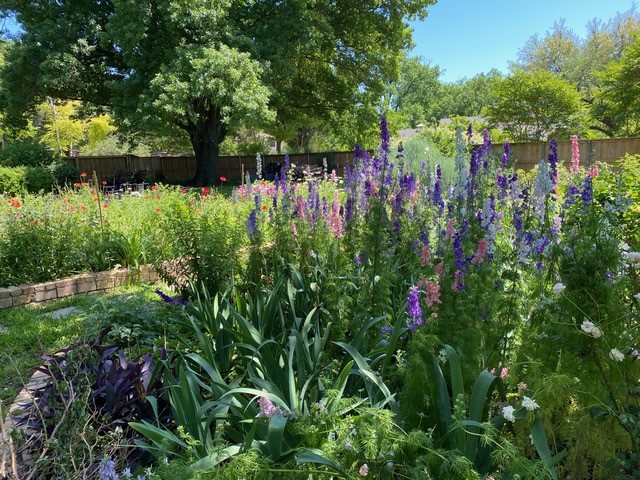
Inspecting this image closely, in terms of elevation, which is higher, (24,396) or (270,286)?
(270,286)

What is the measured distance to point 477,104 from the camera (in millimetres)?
58406

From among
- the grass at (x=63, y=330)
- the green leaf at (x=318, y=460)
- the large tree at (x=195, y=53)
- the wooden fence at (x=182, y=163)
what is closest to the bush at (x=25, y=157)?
the large tree at (x=195, y=53)

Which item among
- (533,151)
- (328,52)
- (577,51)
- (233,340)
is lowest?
(233,340)

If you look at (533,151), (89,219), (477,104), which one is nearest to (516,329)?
(89,219)

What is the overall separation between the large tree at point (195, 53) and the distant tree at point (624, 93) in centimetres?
869

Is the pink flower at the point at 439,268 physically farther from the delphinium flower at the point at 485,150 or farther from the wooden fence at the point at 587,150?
the wooden fence at the point at 587,150

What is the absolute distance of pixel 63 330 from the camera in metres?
3.88

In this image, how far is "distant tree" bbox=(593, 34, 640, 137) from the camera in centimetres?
1816

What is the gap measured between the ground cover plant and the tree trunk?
54.9ft

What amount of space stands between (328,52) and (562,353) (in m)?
19.3

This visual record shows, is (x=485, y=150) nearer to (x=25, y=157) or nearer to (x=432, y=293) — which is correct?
(x=432, y=293)

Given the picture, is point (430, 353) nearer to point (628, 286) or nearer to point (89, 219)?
point (628, 286)

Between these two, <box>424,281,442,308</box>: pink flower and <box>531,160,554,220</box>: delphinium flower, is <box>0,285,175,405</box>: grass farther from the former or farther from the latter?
<box>531,160,554,220</box>: delphinium flower

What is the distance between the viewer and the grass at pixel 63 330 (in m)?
3.11
